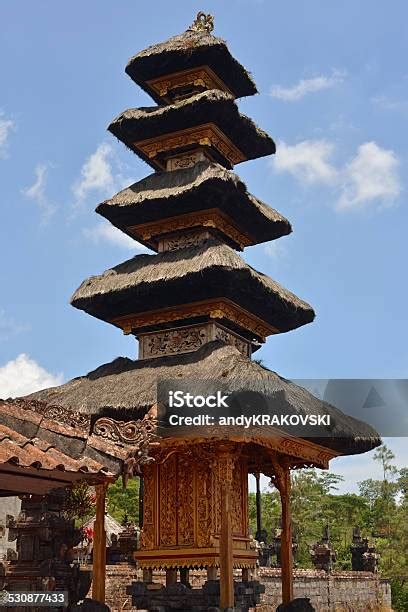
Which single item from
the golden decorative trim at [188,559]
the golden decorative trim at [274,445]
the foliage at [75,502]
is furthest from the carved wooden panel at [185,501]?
the foliage at [75,502]

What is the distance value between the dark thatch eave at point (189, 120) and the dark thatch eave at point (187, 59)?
1270 millimetres

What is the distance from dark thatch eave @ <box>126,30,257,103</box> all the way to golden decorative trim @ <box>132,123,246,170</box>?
6.22 feet

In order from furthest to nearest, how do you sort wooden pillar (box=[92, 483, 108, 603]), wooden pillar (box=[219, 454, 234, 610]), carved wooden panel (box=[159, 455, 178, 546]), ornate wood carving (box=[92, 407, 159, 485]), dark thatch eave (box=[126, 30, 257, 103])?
1. dark thatch eave (box=[126, 30, 257, 103])
2. carved wooden panel (box=[159, 455, 178, 546])
3. wooden pillar (box=[92, 483, 108, 603])
4. wooden pillar (box=[219, 454, 234, 610])
5. ornate wood carving (box=[92, 407, 159, 485])

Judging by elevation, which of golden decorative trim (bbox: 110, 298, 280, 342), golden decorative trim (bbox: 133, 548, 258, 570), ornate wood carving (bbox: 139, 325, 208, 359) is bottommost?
golden decorative trim (bbox: 133, 548, 258, 570)

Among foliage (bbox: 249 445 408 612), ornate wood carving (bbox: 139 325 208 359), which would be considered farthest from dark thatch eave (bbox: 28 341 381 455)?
foliage (bbox: 249 445 408 612)

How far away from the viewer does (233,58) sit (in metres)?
19.0

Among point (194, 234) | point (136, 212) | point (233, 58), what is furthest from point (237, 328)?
point (233, 58)

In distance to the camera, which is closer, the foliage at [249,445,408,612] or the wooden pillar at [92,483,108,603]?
the wooden pillar at [92,483,108,603]

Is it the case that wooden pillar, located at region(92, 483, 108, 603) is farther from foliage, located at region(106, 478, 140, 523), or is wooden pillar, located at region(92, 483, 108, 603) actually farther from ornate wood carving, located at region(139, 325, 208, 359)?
foliage, located at region(106, 478, 140, 523)

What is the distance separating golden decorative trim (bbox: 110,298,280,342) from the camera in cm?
1584

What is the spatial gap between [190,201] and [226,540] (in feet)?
25.3

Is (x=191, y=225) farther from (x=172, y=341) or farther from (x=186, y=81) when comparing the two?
(x=186, y=81)

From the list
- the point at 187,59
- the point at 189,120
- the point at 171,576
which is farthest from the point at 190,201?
the point at 171,576

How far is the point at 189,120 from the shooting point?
18.1 m
